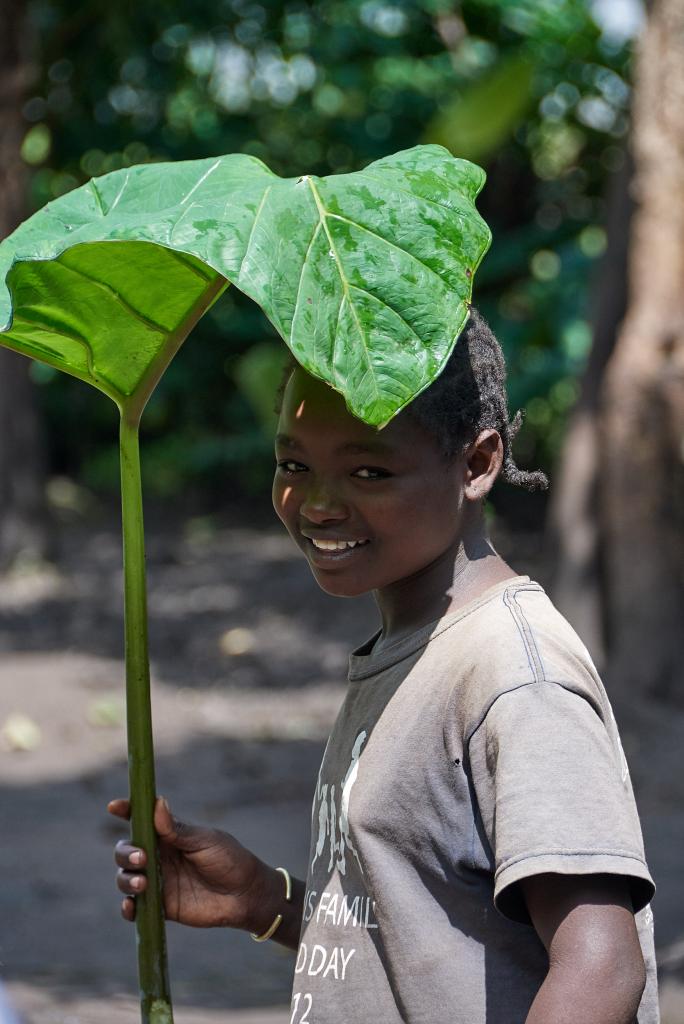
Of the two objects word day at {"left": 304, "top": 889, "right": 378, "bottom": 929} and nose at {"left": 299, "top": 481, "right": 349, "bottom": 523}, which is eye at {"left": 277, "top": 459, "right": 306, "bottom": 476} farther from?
word day at {"left": 304, "top": 889, "right": 378, "bottom": 929}

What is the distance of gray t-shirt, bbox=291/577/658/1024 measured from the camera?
1.26m

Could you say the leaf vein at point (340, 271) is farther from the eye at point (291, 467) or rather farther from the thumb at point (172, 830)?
the thumb at point (172, 830)

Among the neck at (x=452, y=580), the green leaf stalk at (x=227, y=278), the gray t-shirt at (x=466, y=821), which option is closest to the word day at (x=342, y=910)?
the gray t-shirt at (x=466, y=821)

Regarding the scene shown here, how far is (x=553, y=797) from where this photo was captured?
1.25 metres

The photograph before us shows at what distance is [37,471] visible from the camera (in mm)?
9438

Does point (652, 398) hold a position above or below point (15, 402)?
above

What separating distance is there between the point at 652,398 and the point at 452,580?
15.2 ft

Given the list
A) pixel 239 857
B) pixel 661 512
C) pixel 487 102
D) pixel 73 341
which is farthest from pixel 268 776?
pixel 487 102

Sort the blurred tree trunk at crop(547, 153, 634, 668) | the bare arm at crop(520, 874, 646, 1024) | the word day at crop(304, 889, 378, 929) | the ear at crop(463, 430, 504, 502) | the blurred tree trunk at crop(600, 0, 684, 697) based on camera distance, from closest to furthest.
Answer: the bare arm at crop(520, 874, 646, 1024) < the word day at crop(304, 889, 378, 929) < the ear at crop(463, 430, 504, 502) < the blurred tree trunk at crop(600, 0, 684, 697) < the blurred tree trunk at crop(547, 153, 634, 668)

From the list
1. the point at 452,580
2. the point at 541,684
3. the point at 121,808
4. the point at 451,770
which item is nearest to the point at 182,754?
the point at 121,808

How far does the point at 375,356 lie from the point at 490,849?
51 cm

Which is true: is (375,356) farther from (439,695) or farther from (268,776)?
(268,776)

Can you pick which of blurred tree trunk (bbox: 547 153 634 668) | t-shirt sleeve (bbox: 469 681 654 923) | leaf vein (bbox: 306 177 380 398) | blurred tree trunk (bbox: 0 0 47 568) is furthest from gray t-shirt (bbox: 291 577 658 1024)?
blurred tree trunk (bbox: 0 0 47 568)

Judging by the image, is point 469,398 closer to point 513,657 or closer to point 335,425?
point 335,425
